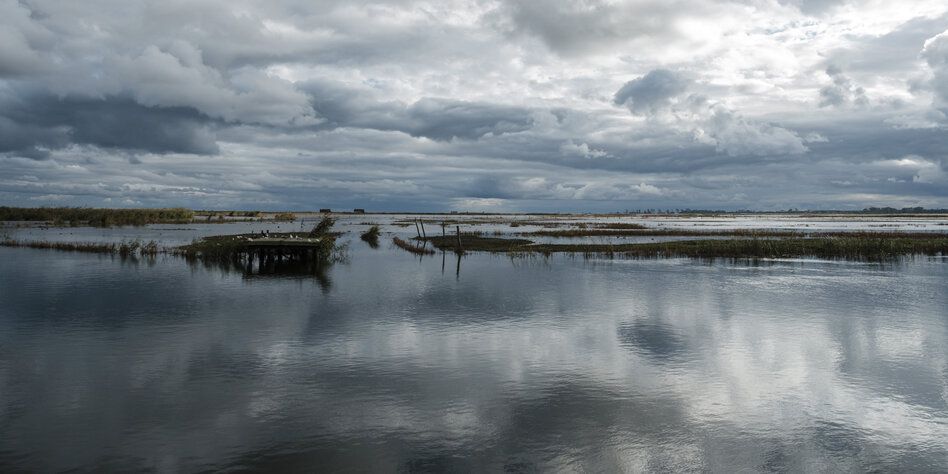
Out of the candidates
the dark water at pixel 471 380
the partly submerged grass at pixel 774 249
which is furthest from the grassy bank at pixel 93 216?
the dark water at pixel 471 380

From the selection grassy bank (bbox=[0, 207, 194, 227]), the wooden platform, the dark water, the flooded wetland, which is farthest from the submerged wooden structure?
grassy bank (bbox=[0, 207, 194, 227])

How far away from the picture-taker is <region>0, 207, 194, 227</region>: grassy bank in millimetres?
121619

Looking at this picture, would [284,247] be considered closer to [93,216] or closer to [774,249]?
[774,249]

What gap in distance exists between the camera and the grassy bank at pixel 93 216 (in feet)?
399

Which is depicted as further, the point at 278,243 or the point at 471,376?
the point at 278,243

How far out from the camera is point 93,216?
436 ft

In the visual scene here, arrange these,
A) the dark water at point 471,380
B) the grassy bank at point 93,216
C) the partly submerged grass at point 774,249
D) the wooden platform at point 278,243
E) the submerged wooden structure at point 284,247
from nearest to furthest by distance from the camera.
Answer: the dark water at point 471,380 < the wooden platform at point 278,243 < the submerged wooden structure at point 284,247 < the partly submerged grass at point 774,249 < the grassy bank at point 93,216

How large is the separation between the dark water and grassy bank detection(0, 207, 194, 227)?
99505 mm

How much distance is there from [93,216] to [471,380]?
144 metres

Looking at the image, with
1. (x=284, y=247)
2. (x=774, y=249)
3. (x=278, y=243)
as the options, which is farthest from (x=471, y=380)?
(x=774, y=249)

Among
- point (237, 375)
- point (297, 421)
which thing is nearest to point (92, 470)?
point (297, 421)

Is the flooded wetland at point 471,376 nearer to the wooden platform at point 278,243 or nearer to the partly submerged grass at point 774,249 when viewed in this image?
the wooden platform at point 278,243

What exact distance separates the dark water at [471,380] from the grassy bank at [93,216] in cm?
9951

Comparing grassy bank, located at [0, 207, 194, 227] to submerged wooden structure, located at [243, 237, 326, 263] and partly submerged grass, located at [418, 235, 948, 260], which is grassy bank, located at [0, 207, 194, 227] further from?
partly submerged grass, located at [418, 235, 948, 260]
